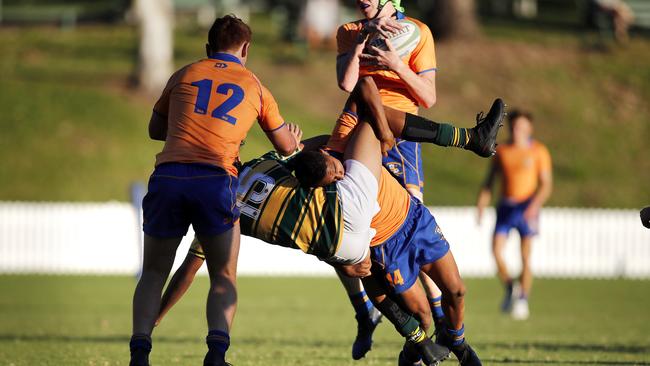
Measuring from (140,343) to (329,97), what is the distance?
26059mm

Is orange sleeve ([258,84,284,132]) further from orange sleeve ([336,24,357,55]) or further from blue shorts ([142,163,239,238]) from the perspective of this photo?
orange sleeve ([336,24,357,55])

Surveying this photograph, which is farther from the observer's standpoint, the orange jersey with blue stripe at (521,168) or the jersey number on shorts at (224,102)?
the orange jersey with blue stripe at (521,168)

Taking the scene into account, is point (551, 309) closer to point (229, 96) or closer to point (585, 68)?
point (229, 96)

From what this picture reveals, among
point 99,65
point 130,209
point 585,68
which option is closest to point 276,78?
point 99,65

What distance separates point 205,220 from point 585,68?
1168 inches

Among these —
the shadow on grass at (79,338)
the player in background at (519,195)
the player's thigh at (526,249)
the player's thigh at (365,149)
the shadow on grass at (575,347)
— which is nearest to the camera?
the player's thigh at (365,149)

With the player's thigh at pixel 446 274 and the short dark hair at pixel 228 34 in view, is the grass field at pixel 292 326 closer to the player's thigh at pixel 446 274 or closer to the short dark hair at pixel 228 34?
the player's thigh at pixel 446 274

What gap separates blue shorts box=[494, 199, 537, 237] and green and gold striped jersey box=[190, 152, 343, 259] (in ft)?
25.8

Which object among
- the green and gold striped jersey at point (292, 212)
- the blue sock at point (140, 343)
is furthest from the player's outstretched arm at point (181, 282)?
the blue sock at point (140, 343)

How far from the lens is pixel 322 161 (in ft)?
22.7

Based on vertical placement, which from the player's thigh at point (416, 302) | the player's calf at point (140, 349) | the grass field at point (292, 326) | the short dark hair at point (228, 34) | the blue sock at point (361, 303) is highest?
the short dark hair at point (228, 34)

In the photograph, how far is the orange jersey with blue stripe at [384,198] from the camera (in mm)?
7320

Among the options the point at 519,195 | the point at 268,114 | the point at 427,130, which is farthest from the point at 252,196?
the point at 519,195

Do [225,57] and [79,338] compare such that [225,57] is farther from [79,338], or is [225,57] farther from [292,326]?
[292,326]
